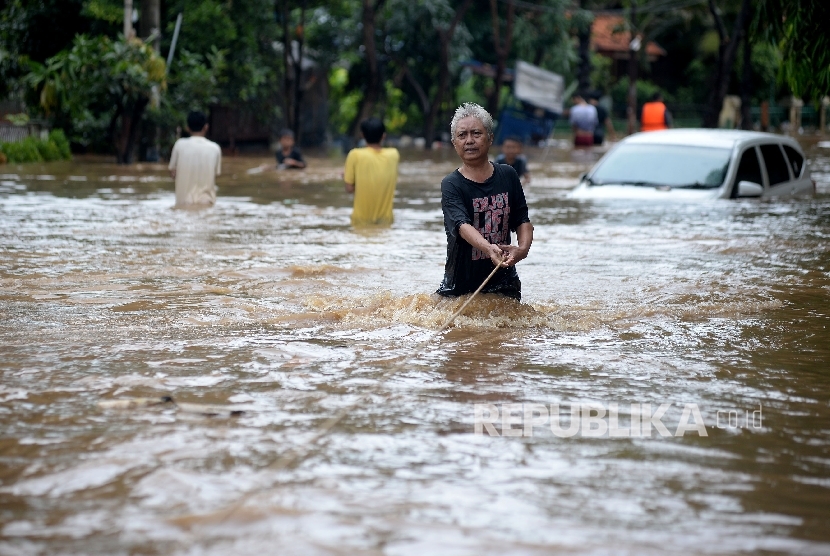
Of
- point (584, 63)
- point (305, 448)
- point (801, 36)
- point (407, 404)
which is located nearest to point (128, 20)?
point (801, 36)

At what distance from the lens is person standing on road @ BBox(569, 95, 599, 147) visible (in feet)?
97.5

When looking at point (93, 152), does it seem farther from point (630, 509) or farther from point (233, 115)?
point (630, 509)

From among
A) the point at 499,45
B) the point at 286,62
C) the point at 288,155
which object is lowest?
the point at 288,155

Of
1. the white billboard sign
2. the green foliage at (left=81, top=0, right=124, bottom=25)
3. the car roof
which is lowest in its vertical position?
the car roof

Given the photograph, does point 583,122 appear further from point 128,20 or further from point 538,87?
point 128,20

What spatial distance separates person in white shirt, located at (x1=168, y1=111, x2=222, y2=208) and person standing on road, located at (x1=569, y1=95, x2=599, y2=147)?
1637 centimetres

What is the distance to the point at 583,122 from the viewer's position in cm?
3002

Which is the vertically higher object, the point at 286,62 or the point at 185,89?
the point at 286,62

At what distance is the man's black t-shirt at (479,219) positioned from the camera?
7094mm

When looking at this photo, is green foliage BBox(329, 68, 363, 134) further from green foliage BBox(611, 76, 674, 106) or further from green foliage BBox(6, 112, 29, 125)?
green foliage BBox(611, 76, 674, 106)

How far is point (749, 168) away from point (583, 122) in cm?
1621

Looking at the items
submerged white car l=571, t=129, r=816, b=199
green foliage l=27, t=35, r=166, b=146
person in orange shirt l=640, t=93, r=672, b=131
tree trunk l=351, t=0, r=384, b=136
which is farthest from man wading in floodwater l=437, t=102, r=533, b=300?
tree trunk l=351, t=0, r=384, b=136

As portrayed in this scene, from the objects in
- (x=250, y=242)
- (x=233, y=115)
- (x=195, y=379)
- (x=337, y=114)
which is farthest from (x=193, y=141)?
(x=337, y=114)

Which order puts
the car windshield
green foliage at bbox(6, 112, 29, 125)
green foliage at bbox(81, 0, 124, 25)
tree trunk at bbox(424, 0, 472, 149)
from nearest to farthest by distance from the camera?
the car windshield, green foliage at bbox(81, 0, 124, 25), green foliage at bbox(6, 112, 29, 125), tree trunk at bbox(424, 0, 472, 149)
